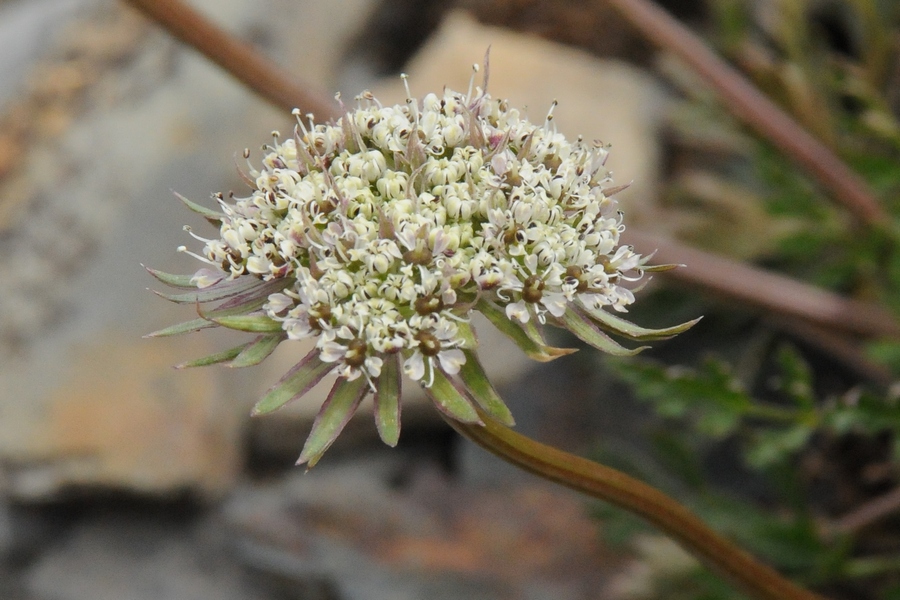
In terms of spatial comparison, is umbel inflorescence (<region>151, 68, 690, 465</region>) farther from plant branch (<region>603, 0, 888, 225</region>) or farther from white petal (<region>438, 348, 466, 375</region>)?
plant branch (<region>603, 0, 888, 225</region>)

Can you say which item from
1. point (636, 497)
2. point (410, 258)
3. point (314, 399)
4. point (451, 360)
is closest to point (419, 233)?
point (410, 258)

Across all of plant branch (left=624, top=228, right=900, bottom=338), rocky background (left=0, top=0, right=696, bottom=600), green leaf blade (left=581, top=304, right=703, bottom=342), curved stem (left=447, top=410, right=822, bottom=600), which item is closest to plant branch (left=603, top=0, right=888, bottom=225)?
plant branch (left=624, top=228, right=900, bottom=338)

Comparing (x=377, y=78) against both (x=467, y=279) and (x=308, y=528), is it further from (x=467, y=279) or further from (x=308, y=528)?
(x=467, y=279)

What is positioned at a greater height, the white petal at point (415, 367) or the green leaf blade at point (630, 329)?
the green leaf blade at point (630, 329)

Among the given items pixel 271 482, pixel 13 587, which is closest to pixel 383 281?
pixel 271 482

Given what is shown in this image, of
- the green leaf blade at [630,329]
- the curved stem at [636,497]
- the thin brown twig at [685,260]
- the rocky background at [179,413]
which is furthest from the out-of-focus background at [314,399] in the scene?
the green leaf blade at [630,329]

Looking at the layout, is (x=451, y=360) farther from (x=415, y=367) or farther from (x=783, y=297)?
(x=783, y=297)

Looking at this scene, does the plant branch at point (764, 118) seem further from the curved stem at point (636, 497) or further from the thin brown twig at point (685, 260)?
the curved stem at point (636, 497)
